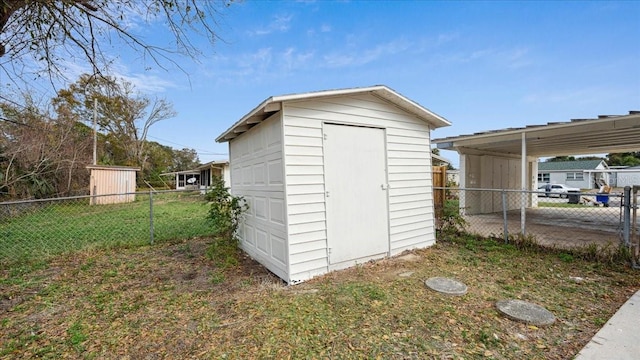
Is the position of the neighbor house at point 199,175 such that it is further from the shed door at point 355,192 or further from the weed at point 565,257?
the weed at point 565,257

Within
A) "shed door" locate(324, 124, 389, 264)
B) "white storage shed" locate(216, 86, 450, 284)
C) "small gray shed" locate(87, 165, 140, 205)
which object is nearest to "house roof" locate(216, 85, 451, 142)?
"white storage shed" locate(216, 86, 450, 284)

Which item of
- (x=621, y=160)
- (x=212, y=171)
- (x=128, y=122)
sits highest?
(x=128, y=122)

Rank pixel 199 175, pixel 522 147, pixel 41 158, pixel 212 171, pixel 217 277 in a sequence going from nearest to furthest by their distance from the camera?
pixel 217 277, pixel 522 147, pixel 41 158, pixel 212 171, pixel 199 175

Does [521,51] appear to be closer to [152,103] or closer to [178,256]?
[178,256]

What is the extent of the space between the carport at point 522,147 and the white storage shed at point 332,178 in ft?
7.12

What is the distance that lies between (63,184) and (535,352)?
58.8ft

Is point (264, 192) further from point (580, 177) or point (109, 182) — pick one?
point (580, 177)

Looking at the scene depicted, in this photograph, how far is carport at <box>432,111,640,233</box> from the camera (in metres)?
5.17

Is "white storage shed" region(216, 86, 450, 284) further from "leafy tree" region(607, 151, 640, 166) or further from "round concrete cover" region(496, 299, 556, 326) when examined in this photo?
"leafy tree" region(607, 151, 640, 166)

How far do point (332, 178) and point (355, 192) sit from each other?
47 cm

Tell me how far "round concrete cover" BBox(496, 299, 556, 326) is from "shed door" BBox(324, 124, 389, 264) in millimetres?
1852

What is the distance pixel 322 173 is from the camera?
3.78m

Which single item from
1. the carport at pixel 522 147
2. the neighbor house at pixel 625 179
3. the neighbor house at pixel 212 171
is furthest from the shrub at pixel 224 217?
the neighbor house at pixel 625 179

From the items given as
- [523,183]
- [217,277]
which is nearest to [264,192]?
[217,277]
